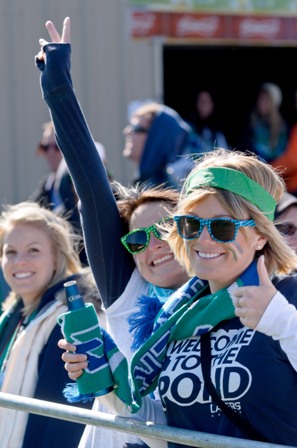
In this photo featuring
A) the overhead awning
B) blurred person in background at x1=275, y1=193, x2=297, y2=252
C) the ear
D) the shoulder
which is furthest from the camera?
the overhead awning

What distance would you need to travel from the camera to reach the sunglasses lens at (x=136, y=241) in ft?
9.02

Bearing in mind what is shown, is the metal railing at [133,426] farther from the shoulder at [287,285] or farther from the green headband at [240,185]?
the green headband at [240,185]

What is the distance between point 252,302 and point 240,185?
37cm

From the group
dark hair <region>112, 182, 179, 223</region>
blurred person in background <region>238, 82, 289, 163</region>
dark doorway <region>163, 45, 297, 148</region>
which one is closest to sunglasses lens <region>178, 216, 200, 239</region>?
dark hair <region>112, 182, 179, 223</region>

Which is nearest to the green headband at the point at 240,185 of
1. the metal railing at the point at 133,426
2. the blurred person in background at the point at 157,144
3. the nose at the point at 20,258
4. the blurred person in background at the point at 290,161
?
the metal railing at the point at 133,426

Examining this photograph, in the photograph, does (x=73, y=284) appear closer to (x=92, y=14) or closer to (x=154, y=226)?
(x=154, y=226)

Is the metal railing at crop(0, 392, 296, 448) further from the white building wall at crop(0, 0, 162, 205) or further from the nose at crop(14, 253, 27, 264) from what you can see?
the white building wall at crop(0, 0, 162, 205)

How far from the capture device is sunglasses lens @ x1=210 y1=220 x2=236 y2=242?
7.38 feet

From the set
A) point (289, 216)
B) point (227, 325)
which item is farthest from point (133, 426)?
point (289, 216)

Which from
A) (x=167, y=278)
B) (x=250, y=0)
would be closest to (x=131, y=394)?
(x=167, y=278)

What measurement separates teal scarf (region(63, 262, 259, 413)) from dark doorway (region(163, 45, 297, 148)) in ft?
33.5

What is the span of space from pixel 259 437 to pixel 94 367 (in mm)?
480

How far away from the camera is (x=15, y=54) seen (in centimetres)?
866

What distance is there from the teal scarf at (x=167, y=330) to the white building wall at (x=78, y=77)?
242 inches
